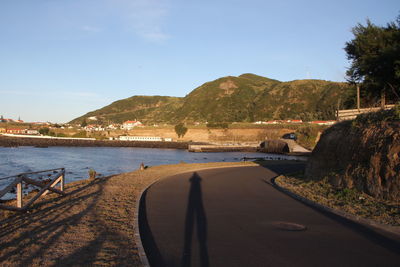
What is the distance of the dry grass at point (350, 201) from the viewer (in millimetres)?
8984

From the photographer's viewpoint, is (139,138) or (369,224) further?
(139,138)

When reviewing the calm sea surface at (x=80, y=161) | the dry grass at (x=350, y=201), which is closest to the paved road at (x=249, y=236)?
the dry grass at (x=350, y=201)

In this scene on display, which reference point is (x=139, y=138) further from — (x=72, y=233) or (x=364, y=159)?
(x=72, y=233)

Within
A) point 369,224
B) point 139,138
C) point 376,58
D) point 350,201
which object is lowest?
point 369,224

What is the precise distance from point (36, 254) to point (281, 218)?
6.17 meters

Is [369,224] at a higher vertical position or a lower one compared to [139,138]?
lower

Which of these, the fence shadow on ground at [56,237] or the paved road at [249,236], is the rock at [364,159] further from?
the fence shadow on ground at [56,237]

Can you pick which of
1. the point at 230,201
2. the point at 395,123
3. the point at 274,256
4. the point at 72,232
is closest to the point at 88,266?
the point at 72,232

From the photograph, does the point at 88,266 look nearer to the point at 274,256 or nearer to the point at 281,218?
the point at 274,256

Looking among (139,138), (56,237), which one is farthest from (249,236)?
(139,138)

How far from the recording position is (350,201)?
10.9 metres

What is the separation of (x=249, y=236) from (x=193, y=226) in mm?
1508

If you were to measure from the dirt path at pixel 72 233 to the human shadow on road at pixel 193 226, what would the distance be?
99cm

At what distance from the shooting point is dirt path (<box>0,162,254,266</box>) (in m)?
5.78
